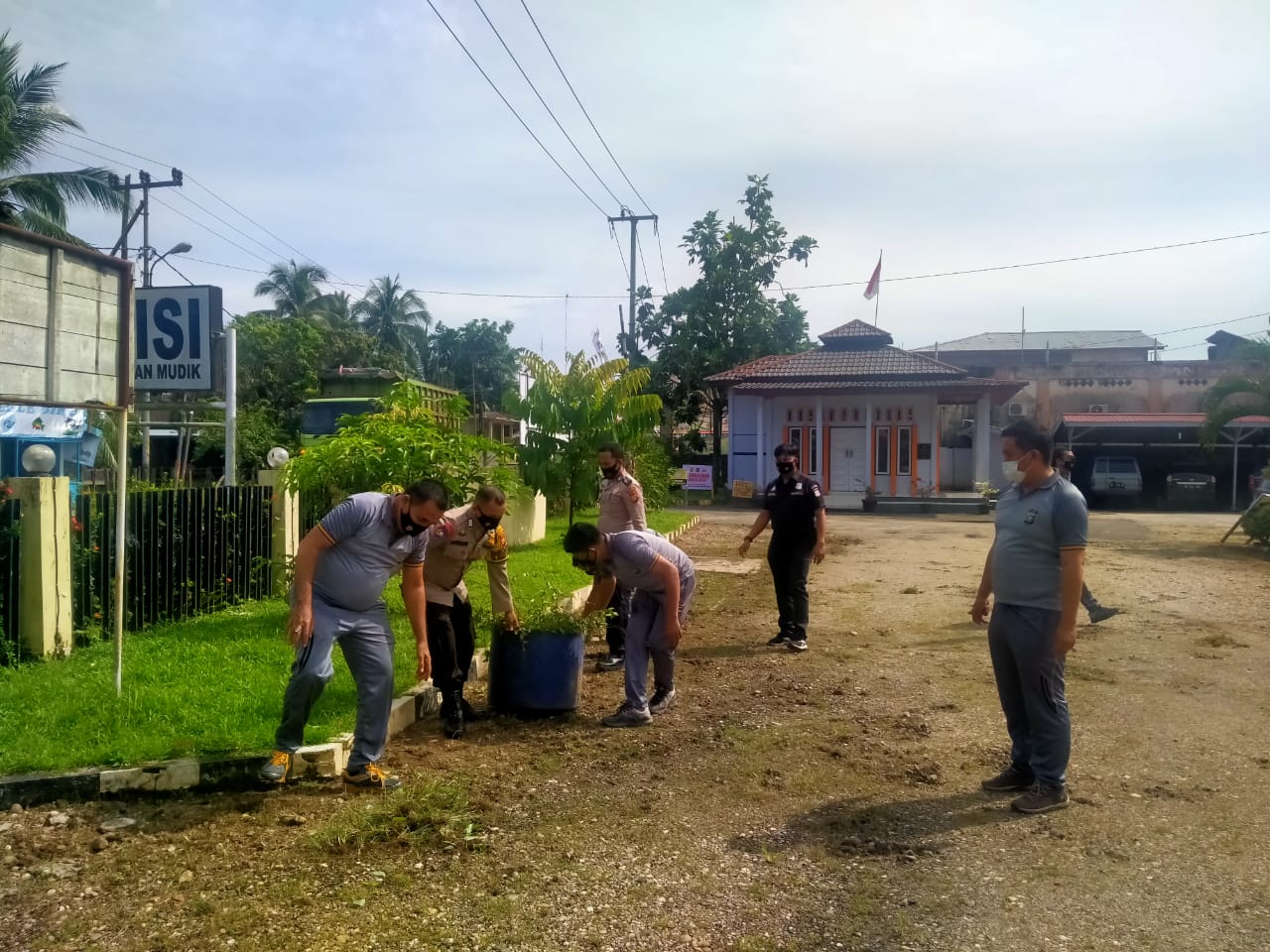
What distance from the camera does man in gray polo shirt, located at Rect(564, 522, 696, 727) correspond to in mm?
6129

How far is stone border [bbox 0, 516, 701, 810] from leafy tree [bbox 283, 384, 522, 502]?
3770 millimetres

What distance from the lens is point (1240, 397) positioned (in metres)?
21.6

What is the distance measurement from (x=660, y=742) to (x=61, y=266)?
4.61 m

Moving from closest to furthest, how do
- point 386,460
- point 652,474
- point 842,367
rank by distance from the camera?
point 386,460 → point 652,474 → point 842,367

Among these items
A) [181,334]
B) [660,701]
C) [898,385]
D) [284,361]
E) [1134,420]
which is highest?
[284,361]

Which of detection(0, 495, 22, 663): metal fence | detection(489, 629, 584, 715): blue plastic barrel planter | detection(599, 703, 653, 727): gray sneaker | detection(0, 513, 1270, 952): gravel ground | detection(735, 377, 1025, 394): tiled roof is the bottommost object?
detection(0, 513, 1270, 952): gravel ground

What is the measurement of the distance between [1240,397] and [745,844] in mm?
21419

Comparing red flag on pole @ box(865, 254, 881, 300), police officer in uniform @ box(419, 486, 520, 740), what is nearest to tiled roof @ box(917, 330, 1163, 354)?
red flag on pole @ box(865, 254, 881, 300)

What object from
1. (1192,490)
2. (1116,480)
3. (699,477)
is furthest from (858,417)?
(1192,490)

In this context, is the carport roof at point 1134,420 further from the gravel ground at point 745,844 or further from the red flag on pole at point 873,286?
the gravel ground at point 745,844

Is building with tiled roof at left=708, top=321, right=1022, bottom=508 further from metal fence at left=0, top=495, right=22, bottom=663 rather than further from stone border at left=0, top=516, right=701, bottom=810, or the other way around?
stone border at left=0, top=516, right=701, bottom=810

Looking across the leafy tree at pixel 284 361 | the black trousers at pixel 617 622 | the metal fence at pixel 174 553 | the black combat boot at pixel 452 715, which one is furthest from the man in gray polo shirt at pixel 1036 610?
the leafy tree at pixel 284 361

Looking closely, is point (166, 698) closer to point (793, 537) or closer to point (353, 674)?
point (353, 674)

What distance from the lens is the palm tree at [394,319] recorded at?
55.0 meters
